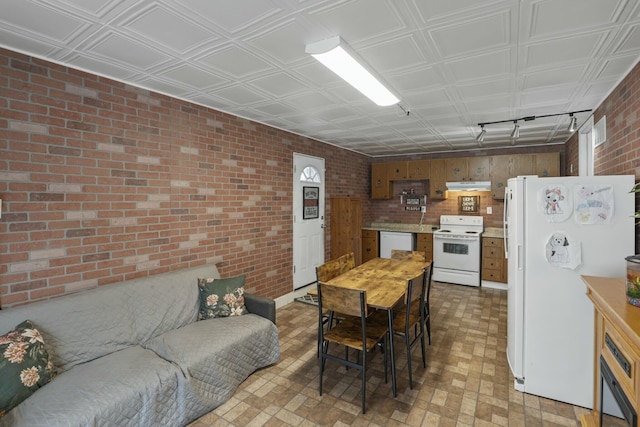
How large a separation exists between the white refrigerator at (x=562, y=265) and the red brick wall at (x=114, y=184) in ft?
9.56

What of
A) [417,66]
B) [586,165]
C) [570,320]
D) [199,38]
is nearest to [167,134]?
[199,38]

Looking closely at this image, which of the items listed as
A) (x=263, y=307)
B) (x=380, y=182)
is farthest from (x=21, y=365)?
(x=380, y=182)

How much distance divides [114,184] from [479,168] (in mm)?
5684

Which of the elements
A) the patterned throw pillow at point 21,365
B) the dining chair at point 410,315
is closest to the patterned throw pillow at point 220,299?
the patterned throw pillow at point 21,365

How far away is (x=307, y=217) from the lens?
4.97m

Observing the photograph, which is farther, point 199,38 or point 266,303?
point 266,303

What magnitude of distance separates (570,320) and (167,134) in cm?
381

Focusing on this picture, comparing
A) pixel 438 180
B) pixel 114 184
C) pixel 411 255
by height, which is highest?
pixel 438 180

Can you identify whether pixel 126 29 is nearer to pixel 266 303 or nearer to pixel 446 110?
pixel 266 303

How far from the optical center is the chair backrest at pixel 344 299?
2178 mm

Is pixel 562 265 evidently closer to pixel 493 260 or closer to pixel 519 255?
pixel 519 255

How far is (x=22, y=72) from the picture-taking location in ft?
6.85

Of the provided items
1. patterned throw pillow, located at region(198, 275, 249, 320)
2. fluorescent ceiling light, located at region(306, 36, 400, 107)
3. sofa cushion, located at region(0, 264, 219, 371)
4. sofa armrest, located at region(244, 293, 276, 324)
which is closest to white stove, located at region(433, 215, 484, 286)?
fluorescent ceiling light, located at region(306, 36, 400, 107)

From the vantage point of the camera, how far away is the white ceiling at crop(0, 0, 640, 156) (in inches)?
63.8
